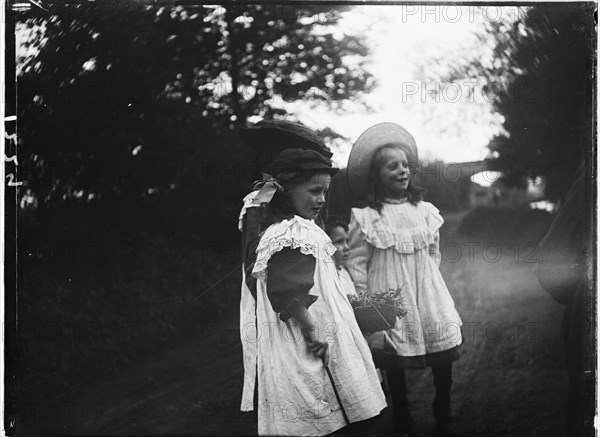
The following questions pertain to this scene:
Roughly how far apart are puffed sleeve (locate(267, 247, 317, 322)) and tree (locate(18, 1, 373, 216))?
658 mm

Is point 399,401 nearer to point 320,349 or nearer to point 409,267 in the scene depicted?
point 320,349

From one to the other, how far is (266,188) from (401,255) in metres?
0.96

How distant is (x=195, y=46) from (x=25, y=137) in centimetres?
128

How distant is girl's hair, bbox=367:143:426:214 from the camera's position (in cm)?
429

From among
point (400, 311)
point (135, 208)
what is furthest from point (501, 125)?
point (135, 208)

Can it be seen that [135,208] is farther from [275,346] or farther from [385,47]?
[385,47]

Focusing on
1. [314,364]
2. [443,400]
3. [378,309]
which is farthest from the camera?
[443,400]

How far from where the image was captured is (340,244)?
4.26 meters

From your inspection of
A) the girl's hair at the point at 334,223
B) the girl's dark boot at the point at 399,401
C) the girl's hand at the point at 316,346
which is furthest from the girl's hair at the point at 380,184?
the girl's dark boot at the point at 399,401

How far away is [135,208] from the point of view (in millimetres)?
4363

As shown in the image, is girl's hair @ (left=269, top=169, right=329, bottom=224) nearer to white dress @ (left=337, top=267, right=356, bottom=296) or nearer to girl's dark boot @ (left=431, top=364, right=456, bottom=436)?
white dress @ (left=337, top=267, right=356, bottom=296)

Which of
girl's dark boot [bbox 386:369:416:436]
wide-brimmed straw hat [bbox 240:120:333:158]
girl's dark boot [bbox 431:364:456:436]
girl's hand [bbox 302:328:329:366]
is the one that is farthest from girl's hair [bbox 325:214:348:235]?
girl's dark boot [bbox 431:364:456:436]

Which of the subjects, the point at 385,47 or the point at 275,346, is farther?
the point at 385,47

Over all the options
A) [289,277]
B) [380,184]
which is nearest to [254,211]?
[289,277]
